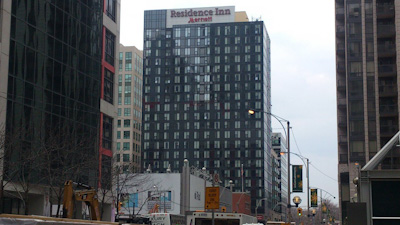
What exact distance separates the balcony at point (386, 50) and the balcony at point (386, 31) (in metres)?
1.35

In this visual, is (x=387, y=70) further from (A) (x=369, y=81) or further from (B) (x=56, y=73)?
(B) (x=56, y=73)

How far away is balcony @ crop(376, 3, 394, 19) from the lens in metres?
86.3

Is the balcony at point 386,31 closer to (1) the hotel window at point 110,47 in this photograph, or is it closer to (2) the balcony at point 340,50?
(2) the balcony at point 340,50

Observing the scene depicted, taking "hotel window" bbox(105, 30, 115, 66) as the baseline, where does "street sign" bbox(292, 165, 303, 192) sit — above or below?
below

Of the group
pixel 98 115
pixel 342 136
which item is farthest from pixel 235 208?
pixel 98 115

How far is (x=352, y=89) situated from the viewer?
8862 cm

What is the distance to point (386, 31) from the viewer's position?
86312mm

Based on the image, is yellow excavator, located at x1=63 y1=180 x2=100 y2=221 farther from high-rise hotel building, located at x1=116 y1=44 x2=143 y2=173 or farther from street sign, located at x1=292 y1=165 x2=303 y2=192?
high-rise hotel building, located at x1=116 y1=44 x2=143 y2=173

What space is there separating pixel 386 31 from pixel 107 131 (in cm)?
4343

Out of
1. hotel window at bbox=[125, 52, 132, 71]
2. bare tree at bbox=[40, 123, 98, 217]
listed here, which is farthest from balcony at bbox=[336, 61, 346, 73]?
hotel window at bbox=[125, 52, 132, 71]

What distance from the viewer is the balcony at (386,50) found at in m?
85.8

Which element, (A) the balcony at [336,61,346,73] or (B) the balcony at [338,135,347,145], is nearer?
(B) the balcony at [338,135,347,145]

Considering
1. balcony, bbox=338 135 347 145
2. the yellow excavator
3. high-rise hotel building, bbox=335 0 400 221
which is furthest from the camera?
balcony, bbox=338 135 347 145

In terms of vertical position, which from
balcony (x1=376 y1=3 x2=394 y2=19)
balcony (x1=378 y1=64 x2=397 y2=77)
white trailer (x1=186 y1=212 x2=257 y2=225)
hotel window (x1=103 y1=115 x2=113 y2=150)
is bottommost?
white trailer (x1=186 y1=212 x2=257 y2=225)
